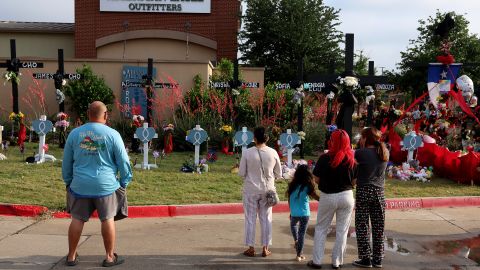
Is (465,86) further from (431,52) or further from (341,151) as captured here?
(431,52)

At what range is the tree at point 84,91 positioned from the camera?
18.8 meters

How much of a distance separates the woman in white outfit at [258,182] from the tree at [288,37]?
74.6 feet

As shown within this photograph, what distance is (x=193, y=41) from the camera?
2848 cm

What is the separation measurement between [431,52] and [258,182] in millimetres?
22960

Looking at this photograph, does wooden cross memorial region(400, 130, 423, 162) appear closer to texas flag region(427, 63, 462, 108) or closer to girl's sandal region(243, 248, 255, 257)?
texas flag region(427, 63, 462, 108)

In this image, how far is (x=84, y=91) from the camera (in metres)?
18.8

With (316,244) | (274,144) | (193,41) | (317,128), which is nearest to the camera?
(316,244)

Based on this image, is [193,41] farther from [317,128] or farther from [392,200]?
[392,200]

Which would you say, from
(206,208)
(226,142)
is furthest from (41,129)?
(206,208)

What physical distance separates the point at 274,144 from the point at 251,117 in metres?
2.71

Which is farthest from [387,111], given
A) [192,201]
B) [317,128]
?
[192,201]

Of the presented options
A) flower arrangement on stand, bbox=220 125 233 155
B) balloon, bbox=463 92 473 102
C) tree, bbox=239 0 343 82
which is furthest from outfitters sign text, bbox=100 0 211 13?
balloon, bbox=463 92 473 102

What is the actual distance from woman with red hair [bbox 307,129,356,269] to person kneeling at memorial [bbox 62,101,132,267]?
2148 millimetres

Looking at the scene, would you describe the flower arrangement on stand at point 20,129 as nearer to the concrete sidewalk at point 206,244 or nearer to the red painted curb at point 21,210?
the red painted curb at point 21,210
